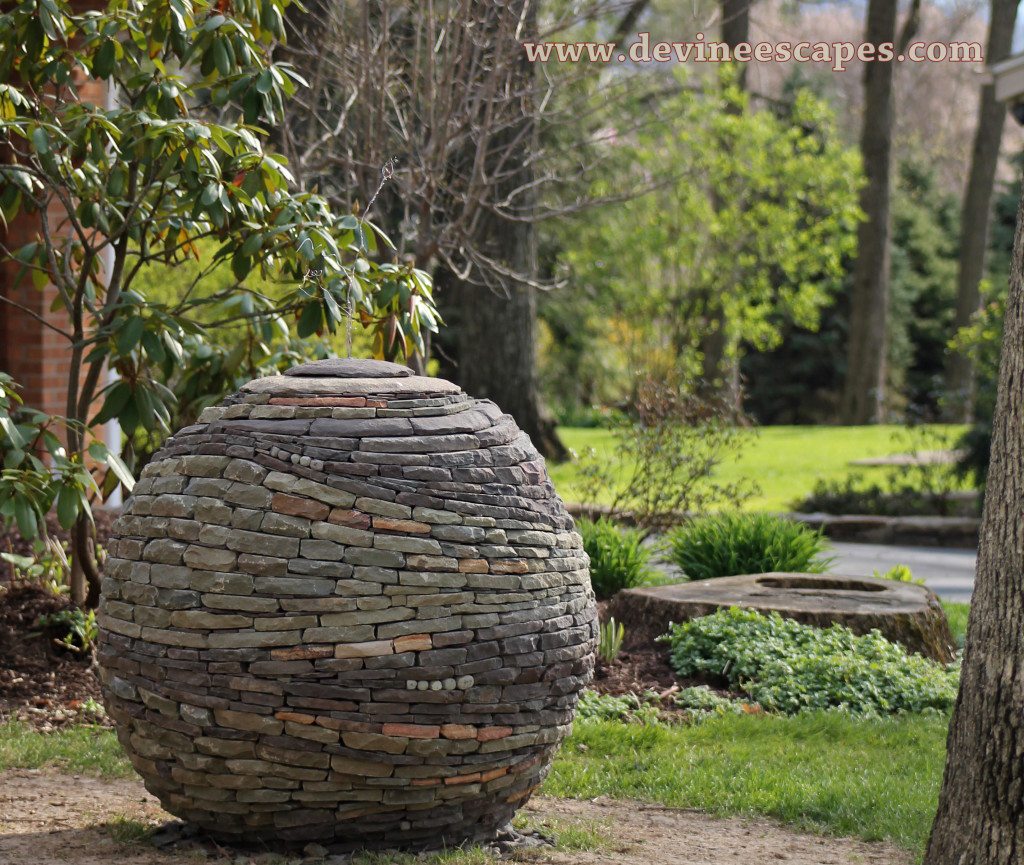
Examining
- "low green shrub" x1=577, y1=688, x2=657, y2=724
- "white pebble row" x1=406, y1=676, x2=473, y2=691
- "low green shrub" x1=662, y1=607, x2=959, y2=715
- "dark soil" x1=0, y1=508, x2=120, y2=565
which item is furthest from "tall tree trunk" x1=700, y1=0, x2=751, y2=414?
"white pebble row" x1=406, y1=676, x2=473, y2=691

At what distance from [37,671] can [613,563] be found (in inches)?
140

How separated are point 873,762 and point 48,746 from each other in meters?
3.53

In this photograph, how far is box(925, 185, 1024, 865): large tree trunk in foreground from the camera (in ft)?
11.3

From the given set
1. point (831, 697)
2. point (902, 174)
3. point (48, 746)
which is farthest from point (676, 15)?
point (48, 746)

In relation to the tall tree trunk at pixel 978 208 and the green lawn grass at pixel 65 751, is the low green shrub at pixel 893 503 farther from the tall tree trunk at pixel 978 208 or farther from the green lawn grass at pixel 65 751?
the tall tree trunk at pixel 978 208

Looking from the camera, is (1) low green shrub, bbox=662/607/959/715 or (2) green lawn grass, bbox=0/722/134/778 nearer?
(2) green lawn grass, bbox=0/722/134/778

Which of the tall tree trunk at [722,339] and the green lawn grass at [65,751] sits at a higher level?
the tall tree trunk at [722,339]

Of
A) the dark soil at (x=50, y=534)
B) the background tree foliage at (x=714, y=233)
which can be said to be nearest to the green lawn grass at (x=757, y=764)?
the dark soil at (x=50, y=534)

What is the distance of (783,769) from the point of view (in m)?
5.36

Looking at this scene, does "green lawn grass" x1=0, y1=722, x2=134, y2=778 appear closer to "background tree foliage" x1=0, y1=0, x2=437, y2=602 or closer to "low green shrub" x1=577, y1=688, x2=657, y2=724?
"background tree foliage" x1=0, y1=0, x2=437, y2=602

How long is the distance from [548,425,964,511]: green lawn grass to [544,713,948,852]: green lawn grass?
20.9 ft

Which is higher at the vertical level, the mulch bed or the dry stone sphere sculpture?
the dry stone sphere sculpture

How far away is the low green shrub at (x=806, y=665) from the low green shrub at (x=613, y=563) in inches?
43.9

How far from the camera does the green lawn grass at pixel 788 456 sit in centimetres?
1471
